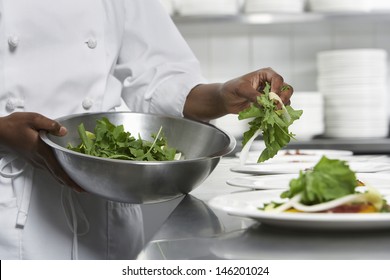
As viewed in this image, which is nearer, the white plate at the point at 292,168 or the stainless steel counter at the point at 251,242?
the stainless steel counter at the point at 251,242

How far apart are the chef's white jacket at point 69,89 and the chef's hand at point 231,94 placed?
4cm

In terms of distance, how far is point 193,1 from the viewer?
294 cm

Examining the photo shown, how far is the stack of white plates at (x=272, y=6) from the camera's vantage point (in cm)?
294

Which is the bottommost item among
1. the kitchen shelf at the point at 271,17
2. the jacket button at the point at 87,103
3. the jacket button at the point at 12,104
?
the jacket button at the point at 87,103

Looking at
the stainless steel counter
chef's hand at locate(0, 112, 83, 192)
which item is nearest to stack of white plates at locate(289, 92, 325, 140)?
chef's hand at locate(0, 112, 83, 192)

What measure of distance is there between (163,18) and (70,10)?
0.29 m

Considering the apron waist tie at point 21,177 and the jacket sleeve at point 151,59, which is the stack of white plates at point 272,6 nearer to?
the jacket sleeve at point 151,59

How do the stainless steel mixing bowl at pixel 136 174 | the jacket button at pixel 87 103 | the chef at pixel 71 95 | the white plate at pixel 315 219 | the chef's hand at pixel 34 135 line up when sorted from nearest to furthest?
the white plate at pixel 315 219 → the stainless steel mixing bowl at pixel 136 174 → the chef's hand at pixel 34 135 → the chef at pixel 71 95 → the jacket button at pixel 87 103

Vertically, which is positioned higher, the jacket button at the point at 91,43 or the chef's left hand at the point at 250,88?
the jacket button at the point at 91,43

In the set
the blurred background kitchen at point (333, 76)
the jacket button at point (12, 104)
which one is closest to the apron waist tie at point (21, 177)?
the jacket button at point (12, 104)

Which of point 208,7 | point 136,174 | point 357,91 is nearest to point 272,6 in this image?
point 208,7

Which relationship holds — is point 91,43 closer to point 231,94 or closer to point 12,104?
point 12,104

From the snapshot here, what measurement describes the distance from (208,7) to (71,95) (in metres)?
1.59

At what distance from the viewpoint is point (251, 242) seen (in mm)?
725
